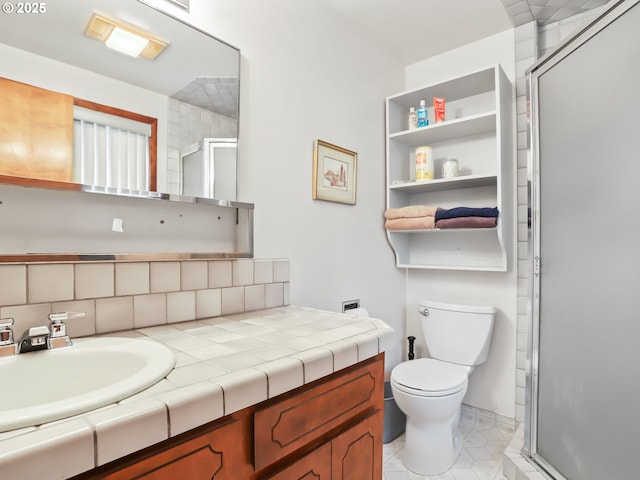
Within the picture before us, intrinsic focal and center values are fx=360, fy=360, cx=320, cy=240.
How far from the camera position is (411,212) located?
210 cm

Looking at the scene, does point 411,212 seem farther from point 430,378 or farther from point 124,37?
point 124,37

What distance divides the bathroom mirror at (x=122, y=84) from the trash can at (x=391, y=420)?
139 centimetres

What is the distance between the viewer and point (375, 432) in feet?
3.41

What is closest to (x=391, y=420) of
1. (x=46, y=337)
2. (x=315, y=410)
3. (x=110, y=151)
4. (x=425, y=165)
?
(x=315, y=410)

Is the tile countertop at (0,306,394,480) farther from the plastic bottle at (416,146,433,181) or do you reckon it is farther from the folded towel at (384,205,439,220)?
the plastic bottle at (416,146,433,181)

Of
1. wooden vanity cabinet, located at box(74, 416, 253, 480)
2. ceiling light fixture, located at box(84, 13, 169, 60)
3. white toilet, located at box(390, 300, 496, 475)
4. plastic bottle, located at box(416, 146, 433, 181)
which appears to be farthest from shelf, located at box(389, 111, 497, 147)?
wooden vanity cabinet, located at box(74, 416, 253, 480)

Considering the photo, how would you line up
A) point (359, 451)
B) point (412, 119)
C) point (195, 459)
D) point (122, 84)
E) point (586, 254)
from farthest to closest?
point (412, 119) < point (586, 254) < point (122, 84) < point (359, 451) < point (195, 459)

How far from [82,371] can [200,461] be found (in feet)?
1.30

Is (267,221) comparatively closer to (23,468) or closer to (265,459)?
(265,459)

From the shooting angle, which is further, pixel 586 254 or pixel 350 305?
pixel 350 305

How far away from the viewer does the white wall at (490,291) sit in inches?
81.5

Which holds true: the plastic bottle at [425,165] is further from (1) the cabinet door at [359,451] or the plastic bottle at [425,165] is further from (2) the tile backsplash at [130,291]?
(1) the cabinet door at [359,451]

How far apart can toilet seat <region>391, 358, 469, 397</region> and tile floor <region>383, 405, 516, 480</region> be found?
38cm

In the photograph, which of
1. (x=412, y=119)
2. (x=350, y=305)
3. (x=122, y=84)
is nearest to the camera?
(x=122, y=84)
